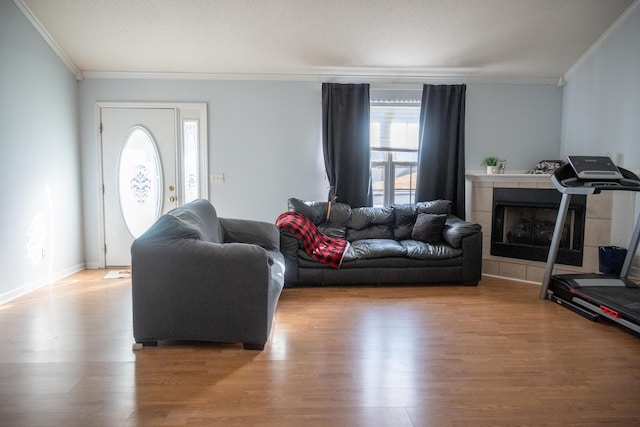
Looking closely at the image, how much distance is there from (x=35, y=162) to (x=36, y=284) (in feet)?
4.04

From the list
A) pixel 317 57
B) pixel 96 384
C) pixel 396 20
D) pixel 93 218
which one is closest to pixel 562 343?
pixel 96 384

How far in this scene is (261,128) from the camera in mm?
4922

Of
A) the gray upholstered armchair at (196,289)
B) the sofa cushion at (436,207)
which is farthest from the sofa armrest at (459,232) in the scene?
the gray upholstered armchair at (196,289)

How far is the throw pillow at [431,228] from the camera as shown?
14.1 feet

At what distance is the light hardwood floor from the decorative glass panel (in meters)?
1.86

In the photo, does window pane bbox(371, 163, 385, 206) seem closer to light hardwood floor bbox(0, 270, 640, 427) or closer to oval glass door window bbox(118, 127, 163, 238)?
light hardwood floor bbox(0, 270, 640, 427)

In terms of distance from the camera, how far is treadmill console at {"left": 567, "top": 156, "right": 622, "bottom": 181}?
3.32m

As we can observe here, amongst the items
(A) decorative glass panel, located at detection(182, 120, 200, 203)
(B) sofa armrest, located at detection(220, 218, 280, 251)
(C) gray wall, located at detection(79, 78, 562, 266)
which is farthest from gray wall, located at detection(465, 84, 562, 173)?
(A) decorative glass panel, located at detection(182, 120, 200, 203)

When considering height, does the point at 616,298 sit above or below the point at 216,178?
below

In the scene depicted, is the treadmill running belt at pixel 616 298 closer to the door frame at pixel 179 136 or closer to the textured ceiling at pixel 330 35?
the textured ceiling at pixel 330 35

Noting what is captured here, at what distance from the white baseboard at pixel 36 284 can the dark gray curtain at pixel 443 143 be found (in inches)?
167

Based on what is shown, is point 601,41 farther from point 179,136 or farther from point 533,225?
point 179,136

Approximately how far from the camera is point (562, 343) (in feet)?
8.79

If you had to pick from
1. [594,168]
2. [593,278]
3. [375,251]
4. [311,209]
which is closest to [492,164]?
[594,168]
